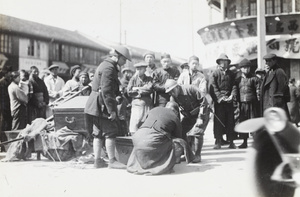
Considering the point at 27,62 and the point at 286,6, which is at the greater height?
the point at 286,6

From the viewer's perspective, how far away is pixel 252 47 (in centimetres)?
1677

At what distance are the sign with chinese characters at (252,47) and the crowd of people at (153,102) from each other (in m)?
6.99

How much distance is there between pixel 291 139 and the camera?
3.68m

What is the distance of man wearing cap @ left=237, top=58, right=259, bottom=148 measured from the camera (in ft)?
28.0

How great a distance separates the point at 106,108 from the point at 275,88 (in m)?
3.05

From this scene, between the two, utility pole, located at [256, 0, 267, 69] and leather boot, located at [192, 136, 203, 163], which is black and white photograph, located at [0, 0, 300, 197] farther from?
utility pole, located at [256, 0, 267, 69]

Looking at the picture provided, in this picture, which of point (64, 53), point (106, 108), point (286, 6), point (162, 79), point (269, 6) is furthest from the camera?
point (64, 53)

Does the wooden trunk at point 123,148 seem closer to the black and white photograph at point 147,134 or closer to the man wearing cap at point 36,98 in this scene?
the black and white photograph at point 147,134

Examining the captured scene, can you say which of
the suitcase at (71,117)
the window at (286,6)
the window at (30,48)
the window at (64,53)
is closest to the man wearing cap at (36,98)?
the suitcase at (71,117)

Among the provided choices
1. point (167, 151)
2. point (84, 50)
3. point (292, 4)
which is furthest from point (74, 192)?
point (84, 50)

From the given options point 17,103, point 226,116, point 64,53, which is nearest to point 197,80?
point 226,116

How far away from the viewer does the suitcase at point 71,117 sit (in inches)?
271

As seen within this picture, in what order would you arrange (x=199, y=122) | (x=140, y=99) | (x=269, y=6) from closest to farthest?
(x=199, y=122), (x=140, y=99), (x=269, y=6)

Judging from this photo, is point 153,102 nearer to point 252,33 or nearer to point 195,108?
point 195,108
